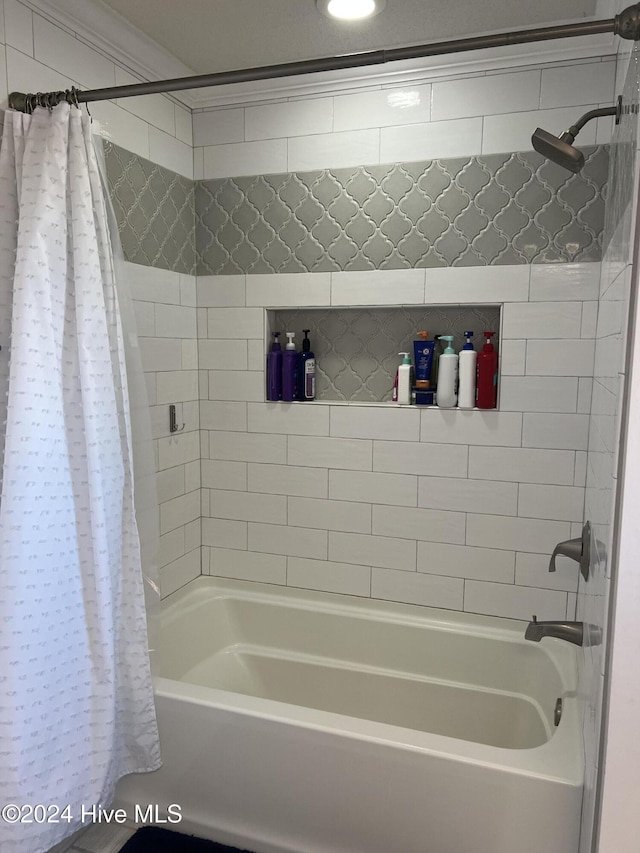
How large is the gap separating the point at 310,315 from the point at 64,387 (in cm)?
124

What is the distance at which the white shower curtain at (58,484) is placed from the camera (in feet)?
5.15

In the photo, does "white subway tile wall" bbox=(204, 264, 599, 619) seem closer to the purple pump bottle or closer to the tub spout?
the purple pump bottle

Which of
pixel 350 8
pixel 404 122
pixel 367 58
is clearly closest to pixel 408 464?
pixel 404 122

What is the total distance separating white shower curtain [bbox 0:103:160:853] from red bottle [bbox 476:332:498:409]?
1270 mm

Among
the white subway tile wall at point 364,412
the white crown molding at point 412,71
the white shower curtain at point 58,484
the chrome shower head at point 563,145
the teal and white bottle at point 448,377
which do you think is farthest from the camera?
the teal and white bottle at point 448,377

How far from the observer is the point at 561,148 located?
1.39m

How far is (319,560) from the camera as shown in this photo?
8.68ft

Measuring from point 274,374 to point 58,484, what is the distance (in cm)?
115

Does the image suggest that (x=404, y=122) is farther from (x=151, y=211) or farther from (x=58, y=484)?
(x=58, y=484)

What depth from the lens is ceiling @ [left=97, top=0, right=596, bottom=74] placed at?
197 centimetres

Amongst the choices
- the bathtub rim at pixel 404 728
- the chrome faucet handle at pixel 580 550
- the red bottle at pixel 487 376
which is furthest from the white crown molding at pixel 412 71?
the bathtub rim at pixel 404 728

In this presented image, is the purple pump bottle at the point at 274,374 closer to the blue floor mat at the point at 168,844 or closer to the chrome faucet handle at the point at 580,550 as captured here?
the chrome faucet handle at the point at 580,550

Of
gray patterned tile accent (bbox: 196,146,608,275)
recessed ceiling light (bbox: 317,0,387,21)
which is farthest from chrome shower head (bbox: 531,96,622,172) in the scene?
recessed ceiling light (bbox: 317,0,387,21)

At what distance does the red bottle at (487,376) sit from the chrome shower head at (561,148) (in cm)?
93
